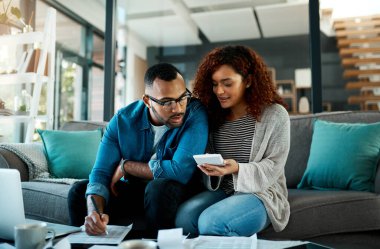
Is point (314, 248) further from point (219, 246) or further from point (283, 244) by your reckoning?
point (219, 246)

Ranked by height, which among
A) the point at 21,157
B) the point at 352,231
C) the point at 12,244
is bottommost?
the point at 352,231

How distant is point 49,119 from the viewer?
10.3ft

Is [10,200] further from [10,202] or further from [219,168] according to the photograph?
Answer: [219,168]

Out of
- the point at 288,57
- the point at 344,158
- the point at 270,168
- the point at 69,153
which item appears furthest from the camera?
the point at 288,57

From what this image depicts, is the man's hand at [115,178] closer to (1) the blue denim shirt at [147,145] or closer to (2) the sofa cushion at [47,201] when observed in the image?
(1) the blue denim shirt at [147,145]

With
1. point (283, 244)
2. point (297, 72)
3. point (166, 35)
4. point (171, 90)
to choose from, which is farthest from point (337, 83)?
point (283, 244)

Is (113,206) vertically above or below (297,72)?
below

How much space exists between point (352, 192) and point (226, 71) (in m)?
0.86

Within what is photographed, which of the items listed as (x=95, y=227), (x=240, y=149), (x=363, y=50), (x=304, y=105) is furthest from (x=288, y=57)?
(x=95, y=227)

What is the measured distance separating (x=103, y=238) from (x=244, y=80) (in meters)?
0.93

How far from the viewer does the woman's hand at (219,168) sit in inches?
51.3

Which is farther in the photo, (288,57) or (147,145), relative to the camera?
(288,57)

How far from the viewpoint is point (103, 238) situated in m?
1.03

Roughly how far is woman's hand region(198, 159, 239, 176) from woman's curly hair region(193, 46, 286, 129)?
0.29 m
